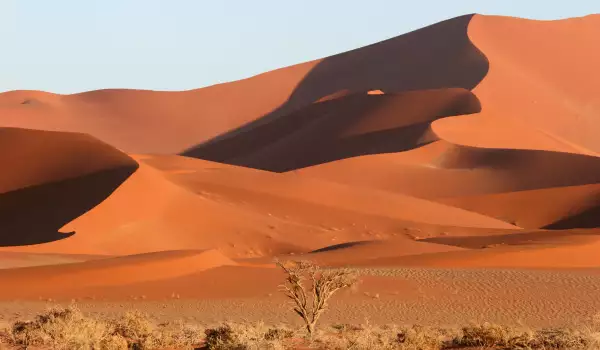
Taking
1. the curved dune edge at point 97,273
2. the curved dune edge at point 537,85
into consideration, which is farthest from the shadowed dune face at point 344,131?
the curved dune edge at point 97,273

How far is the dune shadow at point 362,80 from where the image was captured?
73125 millimetres

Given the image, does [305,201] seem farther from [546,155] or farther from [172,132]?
[172,132]

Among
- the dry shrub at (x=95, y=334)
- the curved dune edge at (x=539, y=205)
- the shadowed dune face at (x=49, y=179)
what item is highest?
the shadowed dune face at (x=49, y=179)

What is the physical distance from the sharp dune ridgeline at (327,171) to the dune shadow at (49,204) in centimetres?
9

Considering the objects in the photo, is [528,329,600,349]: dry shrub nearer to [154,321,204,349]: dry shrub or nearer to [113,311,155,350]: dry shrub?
[154,321,204,349]: dry shrub

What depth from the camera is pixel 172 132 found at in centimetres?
9394

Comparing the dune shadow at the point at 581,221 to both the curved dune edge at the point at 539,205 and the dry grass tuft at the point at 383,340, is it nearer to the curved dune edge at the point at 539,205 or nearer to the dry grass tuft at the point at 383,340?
the curved dune edge at the point at 539,205

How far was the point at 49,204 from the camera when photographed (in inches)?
1436

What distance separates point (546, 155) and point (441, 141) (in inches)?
261

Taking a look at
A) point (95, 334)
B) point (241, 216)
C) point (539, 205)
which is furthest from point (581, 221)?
point (95, 334)

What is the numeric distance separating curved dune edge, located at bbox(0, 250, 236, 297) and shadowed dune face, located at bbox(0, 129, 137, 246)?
8.47 m

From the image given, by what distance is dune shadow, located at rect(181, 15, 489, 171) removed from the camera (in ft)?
240

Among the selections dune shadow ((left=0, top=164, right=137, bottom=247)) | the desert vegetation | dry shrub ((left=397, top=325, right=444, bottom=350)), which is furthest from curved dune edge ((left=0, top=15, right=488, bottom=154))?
dry shrub ((left=397, top=325, right=444, bottom=350))

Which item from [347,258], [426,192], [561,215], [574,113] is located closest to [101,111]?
[574,113]
